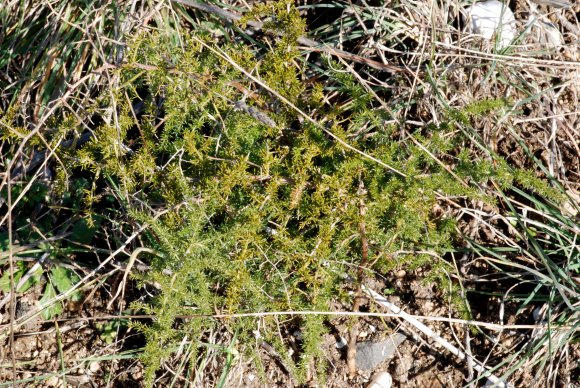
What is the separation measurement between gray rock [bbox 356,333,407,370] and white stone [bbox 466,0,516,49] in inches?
48.0

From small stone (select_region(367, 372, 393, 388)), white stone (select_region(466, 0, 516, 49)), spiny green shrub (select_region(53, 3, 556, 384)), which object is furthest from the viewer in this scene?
white stone (select_region(466, 0, 516, 49))

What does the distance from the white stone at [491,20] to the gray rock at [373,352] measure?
1.22 metres

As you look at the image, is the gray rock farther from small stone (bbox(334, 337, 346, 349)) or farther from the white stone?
the white stone

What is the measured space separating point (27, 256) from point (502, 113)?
188 cm

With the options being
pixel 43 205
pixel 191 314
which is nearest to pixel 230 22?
pixel 43 205

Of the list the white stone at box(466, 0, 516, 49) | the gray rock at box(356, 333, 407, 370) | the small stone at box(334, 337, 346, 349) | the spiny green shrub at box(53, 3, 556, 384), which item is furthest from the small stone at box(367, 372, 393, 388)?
the white stone at box(466, 0, 516, 49)

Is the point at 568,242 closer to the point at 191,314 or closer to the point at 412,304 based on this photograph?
the point at 412,304

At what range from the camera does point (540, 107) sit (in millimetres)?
2562

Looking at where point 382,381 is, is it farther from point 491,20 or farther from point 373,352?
point 491,20

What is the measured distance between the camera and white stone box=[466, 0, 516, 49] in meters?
2.58

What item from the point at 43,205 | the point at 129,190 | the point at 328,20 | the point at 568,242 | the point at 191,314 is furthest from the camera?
the point at 328,20

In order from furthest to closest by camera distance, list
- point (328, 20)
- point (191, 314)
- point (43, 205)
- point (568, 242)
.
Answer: point (328, 20) → point (43, 205) → point (568, 242) → point (191, 314)

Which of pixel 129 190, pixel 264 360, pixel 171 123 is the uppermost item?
pixel 171 123

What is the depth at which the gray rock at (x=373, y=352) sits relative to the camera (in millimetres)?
2354
